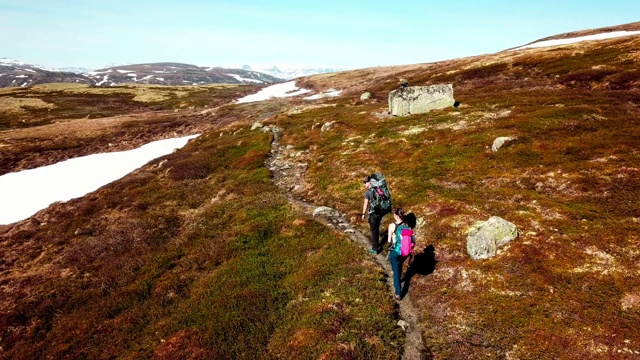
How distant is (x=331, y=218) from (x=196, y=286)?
1090cm

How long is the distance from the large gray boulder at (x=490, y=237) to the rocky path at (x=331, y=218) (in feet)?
14.5

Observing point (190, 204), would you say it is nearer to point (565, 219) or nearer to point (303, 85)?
point (565, 219)

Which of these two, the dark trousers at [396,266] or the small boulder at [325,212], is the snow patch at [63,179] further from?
the dark trousers at [396,266]

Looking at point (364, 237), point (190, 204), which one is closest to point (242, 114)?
point (190, 204)

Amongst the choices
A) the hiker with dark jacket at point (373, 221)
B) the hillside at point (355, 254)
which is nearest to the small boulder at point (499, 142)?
the hillside at point (355, 254)

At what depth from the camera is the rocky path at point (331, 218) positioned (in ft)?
48.0

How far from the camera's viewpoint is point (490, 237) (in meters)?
18.8

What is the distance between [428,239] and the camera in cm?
2169

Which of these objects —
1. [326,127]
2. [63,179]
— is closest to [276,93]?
[63,179]

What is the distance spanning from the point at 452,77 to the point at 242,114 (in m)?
61.4

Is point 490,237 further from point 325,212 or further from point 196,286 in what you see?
point 196,286

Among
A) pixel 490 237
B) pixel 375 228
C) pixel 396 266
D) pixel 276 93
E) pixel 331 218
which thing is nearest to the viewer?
pixel 396 266

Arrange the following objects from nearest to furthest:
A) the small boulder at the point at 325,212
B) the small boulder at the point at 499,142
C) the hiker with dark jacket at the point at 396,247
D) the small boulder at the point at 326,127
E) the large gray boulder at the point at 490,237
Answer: the hiker with dark jacket at the point at 396,247
the large gray boulder at the point at 490,237
the small boulder at the point at 325,212
the small boulder at the point at 499,142
the small boulder at the point at 326,127

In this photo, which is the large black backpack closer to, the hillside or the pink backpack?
the hillside
